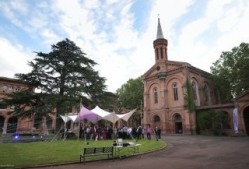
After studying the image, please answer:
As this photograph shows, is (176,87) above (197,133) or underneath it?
above

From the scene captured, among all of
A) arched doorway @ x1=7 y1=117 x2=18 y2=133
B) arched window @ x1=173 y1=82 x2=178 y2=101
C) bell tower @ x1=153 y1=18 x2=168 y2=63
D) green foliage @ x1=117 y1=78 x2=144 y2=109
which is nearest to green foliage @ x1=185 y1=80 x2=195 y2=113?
arched window @ x1=173 y1=82 x2=178 y2=101

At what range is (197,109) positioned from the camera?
3403 cm

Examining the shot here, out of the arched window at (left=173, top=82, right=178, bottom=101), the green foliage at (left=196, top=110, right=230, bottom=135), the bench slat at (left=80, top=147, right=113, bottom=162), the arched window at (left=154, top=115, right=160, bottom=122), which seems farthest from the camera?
the arched window at (left=154, top=115, right=160, bottom=122)

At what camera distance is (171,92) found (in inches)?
1463

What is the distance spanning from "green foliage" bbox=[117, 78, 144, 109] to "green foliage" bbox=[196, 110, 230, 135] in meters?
21.0

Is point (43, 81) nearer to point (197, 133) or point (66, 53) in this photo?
point (66, 53)

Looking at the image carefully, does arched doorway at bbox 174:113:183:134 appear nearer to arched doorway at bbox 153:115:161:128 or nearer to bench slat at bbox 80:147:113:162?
arched doorway at bbox 153:115:161:128

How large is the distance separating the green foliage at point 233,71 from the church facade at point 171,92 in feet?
8.95

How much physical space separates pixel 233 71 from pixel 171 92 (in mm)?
10288

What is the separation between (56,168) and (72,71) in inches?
775

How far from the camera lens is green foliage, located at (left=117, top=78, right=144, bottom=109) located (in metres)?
51.2

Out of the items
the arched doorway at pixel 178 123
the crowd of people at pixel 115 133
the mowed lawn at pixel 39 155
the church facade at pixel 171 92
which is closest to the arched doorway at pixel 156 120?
the church facade at pixel 171 92

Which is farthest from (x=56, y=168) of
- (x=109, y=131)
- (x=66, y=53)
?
(x=66, y=53)

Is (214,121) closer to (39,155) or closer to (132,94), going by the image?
(132,94)
